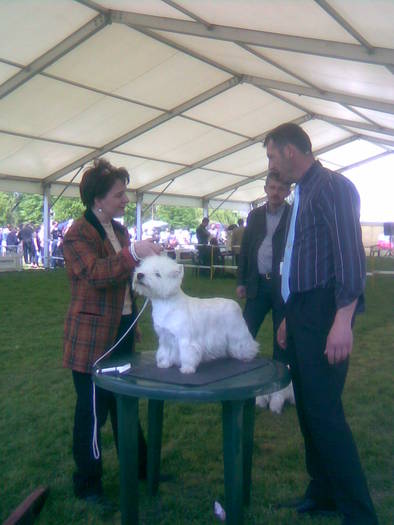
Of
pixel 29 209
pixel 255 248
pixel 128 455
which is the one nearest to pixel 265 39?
pixel 255 248

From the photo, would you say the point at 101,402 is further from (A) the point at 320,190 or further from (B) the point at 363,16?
(B) the point at 363,16

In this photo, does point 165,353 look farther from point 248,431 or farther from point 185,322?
A: point 248,431

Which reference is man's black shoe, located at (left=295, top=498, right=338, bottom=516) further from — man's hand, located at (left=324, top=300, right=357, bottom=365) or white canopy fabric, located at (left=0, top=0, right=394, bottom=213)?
white canopy fabric, located at (left=0, top=0, right=394, bottom=213)

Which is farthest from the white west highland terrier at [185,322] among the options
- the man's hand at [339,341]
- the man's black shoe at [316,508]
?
the man's black shoe at [316,508]

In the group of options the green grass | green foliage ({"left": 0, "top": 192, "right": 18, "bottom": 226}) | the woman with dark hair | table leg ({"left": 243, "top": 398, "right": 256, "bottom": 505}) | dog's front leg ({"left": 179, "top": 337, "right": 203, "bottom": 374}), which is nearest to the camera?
dog's front leg ({"left": 179, "top": 337, "right": 203, "bottom": 374})

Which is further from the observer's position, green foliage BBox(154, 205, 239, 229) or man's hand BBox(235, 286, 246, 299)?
green foliage BBox(154, 205, 239, 229)

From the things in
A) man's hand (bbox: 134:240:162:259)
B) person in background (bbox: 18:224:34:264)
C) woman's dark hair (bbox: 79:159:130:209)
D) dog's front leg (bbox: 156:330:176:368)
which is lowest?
dog's front leg (bbox: 156:330:176:368)

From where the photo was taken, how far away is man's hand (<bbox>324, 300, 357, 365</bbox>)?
1938 millimetres

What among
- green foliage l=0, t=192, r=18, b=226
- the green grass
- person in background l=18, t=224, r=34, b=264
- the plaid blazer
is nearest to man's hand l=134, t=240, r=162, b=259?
the plaid blazer

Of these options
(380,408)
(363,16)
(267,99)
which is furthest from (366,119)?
(380,408)

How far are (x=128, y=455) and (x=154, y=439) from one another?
Result: 21.9 inches

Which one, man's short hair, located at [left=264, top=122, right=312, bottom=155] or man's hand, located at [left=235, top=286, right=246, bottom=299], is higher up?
man's short hair, located at [left=264, top=122, right=312, bottom=155]

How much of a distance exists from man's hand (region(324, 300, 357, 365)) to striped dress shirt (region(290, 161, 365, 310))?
0.11ft

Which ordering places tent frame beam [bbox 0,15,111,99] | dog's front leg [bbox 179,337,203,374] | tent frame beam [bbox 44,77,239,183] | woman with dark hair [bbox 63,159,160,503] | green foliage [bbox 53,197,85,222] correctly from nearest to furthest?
dog's front leg [bbox 179,337,203,374]
woman with dark hair [bbox 63,159,160,503]
tent frame beam [bbox 0,15,111,99]
tent frame beam [bbox 44,77,239,183]
green foliage [bbox 53,197,85,222]
